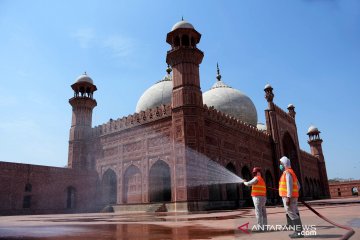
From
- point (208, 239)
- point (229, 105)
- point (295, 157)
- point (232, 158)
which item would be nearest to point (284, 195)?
point (208, 239)

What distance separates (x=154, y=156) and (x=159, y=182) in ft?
4.89

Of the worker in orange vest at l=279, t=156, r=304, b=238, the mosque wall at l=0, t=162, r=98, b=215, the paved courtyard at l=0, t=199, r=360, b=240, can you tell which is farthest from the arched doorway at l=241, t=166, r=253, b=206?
the worker in orange vest at l=279, t=156, r=304, b=238

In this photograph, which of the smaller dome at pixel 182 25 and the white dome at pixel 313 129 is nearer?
the smaller dome at pixel 182 25

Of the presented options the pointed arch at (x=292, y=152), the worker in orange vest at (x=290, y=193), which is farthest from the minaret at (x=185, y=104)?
the pointed arch at (x=292, y=152)

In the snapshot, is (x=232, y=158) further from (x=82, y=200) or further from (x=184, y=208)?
(x=82, y=200)

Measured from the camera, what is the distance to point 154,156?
1666 cm

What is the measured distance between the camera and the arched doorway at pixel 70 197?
1900cm

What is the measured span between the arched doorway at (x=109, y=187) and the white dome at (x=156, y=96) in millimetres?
5890

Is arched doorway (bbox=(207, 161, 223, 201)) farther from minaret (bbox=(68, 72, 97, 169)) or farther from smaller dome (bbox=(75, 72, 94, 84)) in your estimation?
smaller dome (bbox=(75, 72, 94, 84))

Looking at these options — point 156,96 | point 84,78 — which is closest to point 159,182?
point 156,96

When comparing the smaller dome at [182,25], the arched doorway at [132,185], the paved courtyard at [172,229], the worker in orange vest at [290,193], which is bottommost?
the paved courtyard at [172,229]

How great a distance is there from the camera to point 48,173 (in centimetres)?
1809

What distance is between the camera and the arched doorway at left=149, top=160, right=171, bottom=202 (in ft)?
54.2

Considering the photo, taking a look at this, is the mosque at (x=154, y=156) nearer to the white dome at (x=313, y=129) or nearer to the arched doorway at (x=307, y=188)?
the arched doorway at (x=307, y=188)
